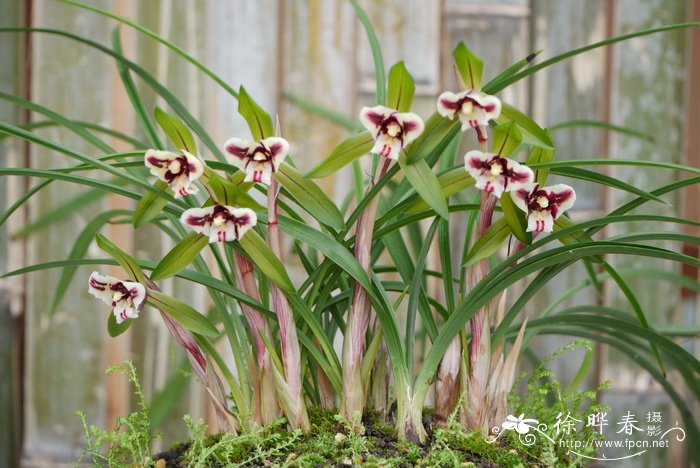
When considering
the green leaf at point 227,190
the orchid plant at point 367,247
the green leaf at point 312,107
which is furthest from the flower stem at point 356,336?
the green leaf at point 312,107

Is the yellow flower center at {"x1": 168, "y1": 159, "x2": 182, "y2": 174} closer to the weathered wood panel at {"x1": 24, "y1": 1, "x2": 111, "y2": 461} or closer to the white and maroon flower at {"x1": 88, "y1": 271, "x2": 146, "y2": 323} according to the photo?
the white and maroon flower at {"x1": 88, "y1": 271, "x2": 146, "y2": 323}

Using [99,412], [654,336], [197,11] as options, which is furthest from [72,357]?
[654,336]

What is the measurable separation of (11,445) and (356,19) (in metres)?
1.01

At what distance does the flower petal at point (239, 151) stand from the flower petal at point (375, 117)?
0.09 metres

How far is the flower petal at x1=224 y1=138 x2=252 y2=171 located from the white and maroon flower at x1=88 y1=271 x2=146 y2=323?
138mm

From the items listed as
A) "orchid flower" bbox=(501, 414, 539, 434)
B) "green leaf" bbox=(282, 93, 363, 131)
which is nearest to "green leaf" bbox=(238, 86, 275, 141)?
"orchid flower" bbox=(501, 414, 539, 434)

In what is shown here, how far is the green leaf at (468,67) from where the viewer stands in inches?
20.6

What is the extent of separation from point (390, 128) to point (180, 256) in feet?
0.64

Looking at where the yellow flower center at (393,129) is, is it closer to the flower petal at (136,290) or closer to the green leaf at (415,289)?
the green leaf at (415,289)

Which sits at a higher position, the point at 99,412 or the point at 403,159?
the point at 403,159

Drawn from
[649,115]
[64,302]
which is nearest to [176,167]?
[64,302]

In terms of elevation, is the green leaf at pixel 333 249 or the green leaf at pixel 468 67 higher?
the green leaf at pixel 468 67

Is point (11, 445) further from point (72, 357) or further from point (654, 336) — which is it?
point (654, 336)

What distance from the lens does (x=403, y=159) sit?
548 mm
